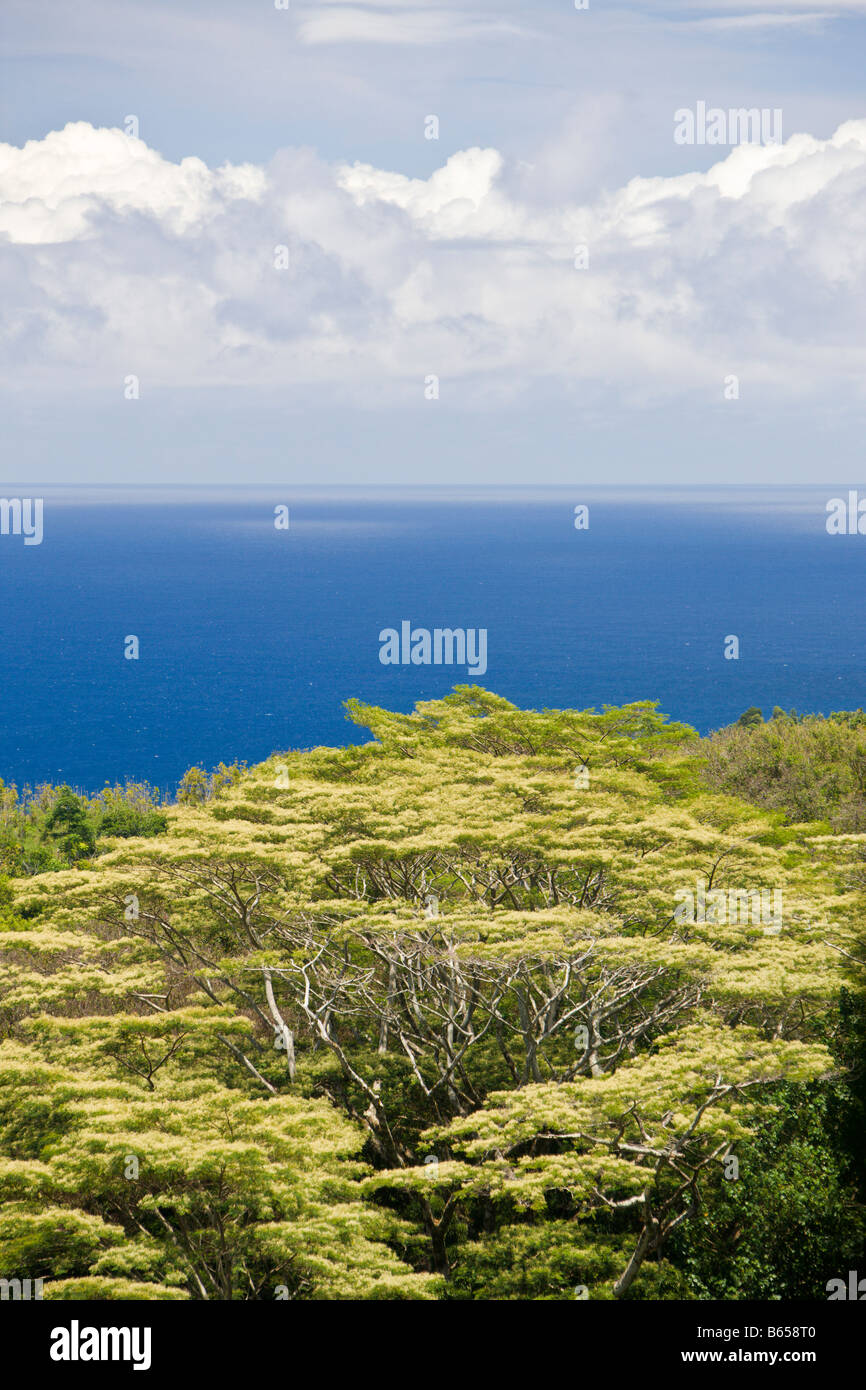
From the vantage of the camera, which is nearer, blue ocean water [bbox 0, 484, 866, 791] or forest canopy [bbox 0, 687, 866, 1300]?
forest canopy [bbox 0, 687, 866, 1300]

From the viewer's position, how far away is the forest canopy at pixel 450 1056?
34.0 feet

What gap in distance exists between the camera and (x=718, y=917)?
13609 mm

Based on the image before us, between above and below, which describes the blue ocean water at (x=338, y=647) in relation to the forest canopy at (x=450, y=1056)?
above

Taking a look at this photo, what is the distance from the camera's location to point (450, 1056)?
1370 cm

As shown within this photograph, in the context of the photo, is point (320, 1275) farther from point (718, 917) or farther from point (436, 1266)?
point (718, 917)

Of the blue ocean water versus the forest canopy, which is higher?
the blue ocean water

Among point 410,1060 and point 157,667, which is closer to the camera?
point 410,1060

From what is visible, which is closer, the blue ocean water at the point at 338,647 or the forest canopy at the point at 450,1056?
the forest canopy at the point at 450,1056

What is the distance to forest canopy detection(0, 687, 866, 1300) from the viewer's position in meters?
10.4

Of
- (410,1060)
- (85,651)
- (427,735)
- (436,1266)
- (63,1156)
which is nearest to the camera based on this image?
(63,1156)

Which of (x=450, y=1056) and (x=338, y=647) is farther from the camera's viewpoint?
(x=338, y=647)

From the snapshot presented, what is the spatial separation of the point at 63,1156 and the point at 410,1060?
597cm

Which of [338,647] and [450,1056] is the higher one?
[338,647]
